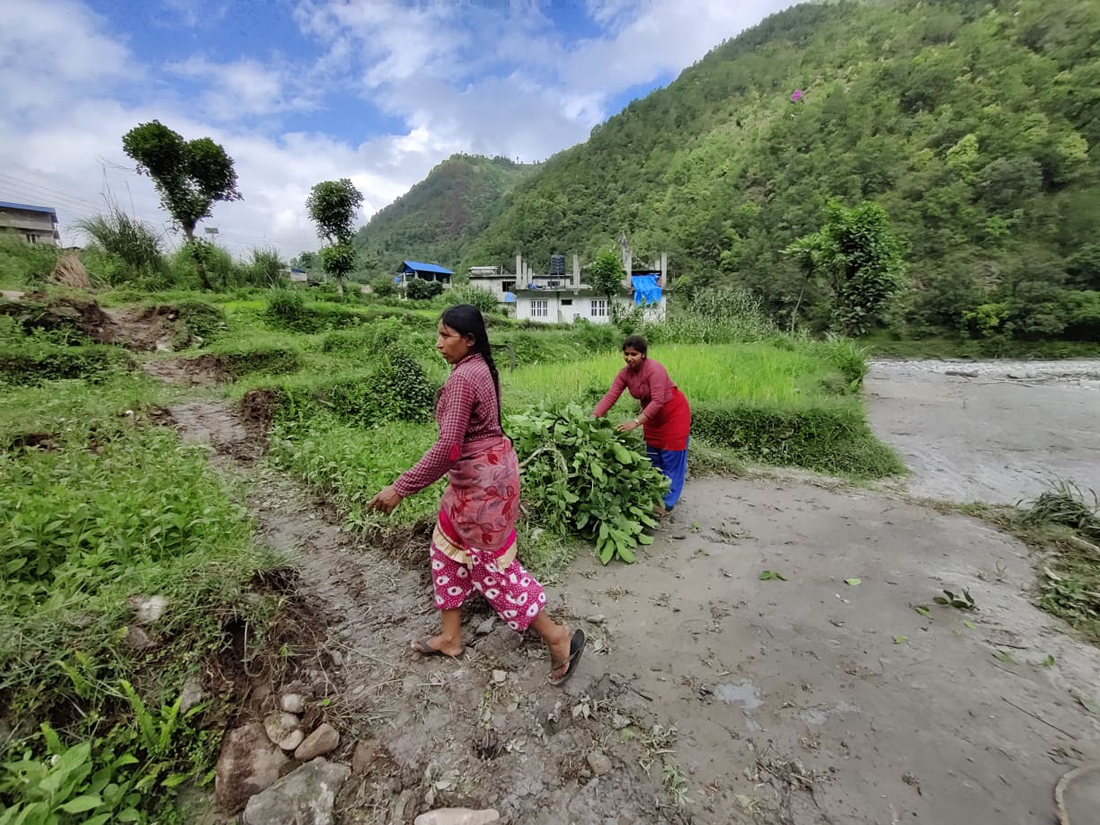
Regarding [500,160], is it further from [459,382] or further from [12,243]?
[459,382]

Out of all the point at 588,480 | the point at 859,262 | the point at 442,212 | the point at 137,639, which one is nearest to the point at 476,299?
the point at 859,262

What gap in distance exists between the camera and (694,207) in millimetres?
52875

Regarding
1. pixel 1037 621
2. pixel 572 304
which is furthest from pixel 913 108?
pixel 1037 621

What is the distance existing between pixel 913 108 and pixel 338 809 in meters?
69.6

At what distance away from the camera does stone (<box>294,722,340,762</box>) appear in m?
1.79

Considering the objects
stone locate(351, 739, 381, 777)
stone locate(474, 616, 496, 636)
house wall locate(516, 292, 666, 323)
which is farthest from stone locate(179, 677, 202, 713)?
house wall locate(516, 292, 666, 323)

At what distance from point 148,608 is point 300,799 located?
3.50 ft

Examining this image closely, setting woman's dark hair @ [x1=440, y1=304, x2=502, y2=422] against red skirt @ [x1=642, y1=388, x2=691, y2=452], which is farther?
red skirt @ [x1=642, y1=388, x2=691, y2=452]

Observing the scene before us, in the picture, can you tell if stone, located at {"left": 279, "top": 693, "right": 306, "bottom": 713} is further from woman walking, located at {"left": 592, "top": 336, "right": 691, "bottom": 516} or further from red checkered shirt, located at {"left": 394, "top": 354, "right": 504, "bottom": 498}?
woman walking, located at {"left": 592, "top": 336, "right": 691, "bottom": 516}

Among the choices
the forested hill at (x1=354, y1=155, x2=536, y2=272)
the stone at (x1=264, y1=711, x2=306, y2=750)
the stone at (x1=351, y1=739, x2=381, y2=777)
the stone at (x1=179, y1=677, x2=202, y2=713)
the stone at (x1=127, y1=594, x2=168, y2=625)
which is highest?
the forested hill at (x1=354, y1=155, x2=536, y2=272)

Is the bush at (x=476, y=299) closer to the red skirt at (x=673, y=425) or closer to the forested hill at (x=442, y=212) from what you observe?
the red skirt at (x=673, y=425)

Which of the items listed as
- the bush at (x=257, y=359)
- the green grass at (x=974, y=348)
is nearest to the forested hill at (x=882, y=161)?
the green grass at (x=974, y=348)

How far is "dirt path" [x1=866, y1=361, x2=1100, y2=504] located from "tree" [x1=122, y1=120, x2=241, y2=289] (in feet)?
80.5

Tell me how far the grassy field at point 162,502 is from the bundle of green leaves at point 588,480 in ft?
0.20
